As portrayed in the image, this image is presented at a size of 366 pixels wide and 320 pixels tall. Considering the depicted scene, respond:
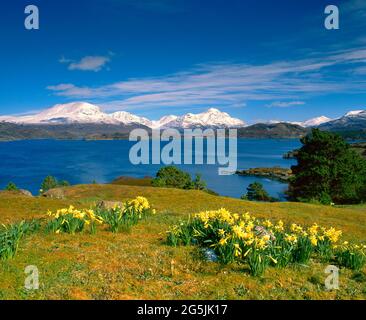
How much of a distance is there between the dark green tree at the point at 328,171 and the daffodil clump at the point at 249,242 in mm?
51110

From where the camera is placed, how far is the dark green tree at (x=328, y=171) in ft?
213

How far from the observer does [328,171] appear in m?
64.6

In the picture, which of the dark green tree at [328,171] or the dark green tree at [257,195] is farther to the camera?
the dark green tree at [257,195]

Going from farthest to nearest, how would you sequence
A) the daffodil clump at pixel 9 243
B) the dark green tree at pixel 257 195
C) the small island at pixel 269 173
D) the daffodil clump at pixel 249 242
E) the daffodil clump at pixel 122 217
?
1. the small island at pixel 269 173
2. the dark green tree at pixel 257 195
3. the daffodil clump at pixel 122 217
4. the daffodil clump at pixel 9 243
5. the daffodil clump at pixel 249 242

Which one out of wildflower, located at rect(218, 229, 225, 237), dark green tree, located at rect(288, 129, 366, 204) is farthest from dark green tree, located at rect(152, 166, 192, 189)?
wildflower, located at rect(218, 229, 225, 237)

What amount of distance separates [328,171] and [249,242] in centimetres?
5685

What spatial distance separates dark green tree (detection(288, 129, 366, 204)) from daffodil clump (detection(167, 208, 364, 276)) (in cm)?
5111

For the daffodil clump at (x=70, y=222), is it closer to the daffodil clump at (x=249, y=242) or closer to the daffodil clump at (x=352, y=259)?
the daffodil clump at (x=249, y=242)

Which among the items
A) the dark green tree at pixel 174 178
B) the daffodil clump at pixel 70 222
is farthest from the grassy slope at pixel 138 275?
the dark green tree at pixel 174 178

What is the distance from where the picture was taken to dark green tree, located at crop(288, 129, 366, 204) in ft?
213

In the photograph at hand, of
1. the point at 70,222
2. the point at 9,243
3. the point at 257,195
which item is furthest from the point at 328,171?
the point at 9,243

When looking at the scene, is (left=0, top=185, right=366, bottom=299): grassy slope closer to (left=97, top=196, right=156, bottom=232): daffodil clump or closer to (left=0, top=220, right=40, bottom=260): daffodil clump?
(left=0, top=220, right=40, bottom=260): daffodil clump

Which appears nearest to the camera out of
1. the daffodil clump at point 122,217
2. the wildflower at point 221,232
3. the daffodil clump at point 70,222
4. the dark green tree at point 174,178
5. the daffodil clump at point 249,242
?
the daffodil clump at point 249,242
